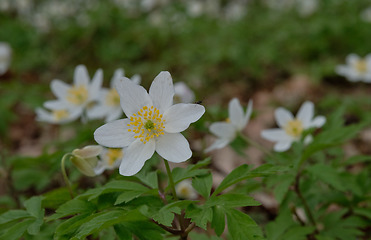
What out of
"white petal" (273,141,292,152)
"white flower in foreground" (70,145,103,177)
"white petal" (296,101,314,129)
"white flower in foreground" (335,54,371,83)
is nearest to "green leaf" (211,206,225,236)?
"white flower in foreground" (70,145,103,177)

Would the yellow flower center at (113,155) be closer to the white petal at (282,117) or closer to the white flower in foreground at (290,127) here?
the white flower in foreground at (290,127)

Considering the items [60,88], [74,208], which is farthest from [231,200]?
[60,88]

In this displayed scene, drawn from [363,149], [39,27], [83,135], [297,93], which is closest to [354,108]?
[363,149]

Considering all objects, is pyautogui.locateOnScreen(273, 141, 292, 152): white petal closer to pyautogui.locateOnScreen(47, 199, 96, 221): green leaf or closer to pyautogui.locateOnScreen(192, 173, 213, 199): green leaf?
pyautogui.locateOnScreen(192, 173, 213, 199): green leaf

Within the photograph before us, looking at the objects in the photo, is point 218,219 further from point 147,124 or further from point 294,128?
point 294,128

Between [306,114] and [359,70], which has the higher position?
[306,114]

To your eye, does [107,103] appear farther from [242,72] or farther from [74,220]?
[242,72]

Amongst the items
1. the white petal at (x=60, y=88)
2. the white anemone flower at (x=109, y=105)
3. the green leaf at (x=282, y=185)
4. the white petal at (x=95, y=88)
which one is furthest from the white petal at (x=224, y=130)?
the white petal at (x=60, y=88)
